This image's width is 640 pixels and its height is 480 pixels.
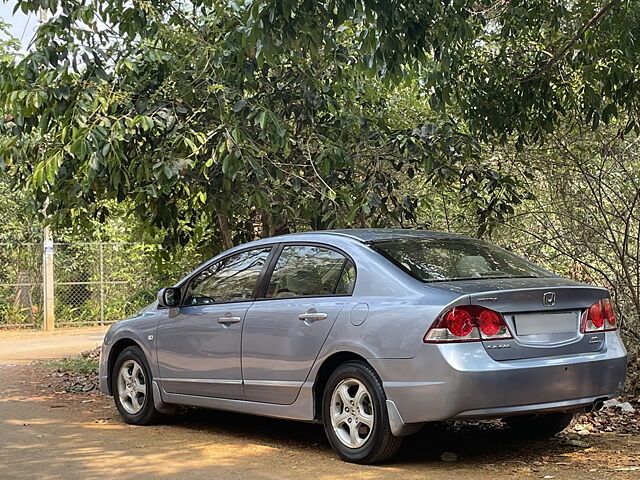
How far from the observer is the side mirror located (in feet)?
27.2

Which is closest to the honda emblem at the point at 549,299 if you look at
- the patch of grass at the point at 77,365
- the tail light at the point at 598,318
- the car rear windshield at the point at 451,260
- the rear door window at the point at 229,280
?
the tail light at the point at 598,318

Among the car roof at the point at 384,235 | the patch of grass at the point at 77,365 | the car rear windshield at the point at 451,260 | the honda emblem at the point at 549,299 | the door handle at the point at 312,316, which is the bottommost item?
the patch of grass at the point at 77,365

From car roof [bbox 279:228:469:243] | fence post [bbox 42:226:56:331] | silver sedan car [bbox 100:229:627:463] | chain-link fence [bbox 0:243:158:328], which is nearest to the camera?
silver sedan car [bbox 100:229:627:463]

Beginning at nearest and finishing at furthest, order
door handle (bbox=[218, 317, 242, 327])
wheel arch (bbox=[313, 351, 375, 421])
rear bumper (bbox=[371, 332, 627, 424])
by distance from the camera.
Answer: rear bumper (bbox=[371, 332, 627, 424]) → wheel arch (bbox=[313, 351, 375, 421]) → door handle (bbox=[218, 317, 242, 327])

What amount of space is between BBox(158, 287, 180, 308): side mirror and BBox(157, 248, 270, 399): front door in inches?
2.7

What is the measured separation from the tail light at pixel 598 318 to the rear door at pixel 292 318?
5.27ft

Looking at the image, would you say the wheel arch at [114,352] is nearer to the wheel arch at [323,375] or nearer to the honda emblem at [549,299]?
the wheel arch at [323,375]

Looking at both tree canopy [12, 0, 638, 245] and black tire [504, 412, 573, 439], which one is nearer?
black tire [504, 412, 573, 439]

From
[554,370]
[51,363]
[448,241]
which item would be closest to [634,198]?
[448,241]

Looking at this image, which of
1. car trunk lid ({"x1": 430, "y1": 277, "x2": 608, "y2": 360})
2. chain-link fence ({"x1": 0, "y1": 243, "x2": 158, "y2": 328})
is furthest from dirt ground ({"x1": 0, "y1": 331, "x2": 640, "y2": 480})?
chain-link fence ({"x1": 0, "y1": 243, "x2": 158, "y2": 328})

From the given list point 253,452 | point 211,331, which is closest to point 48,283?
point 211,331

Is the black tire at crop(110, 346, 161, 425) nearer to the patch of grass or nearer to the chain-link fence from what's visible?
the patch of grass

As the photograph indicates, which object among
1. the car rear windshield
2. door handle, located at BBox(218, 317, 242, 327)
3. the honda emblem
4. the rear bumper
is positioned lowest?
the rear bumper

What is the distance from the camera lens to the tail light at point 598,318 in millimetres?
6539
